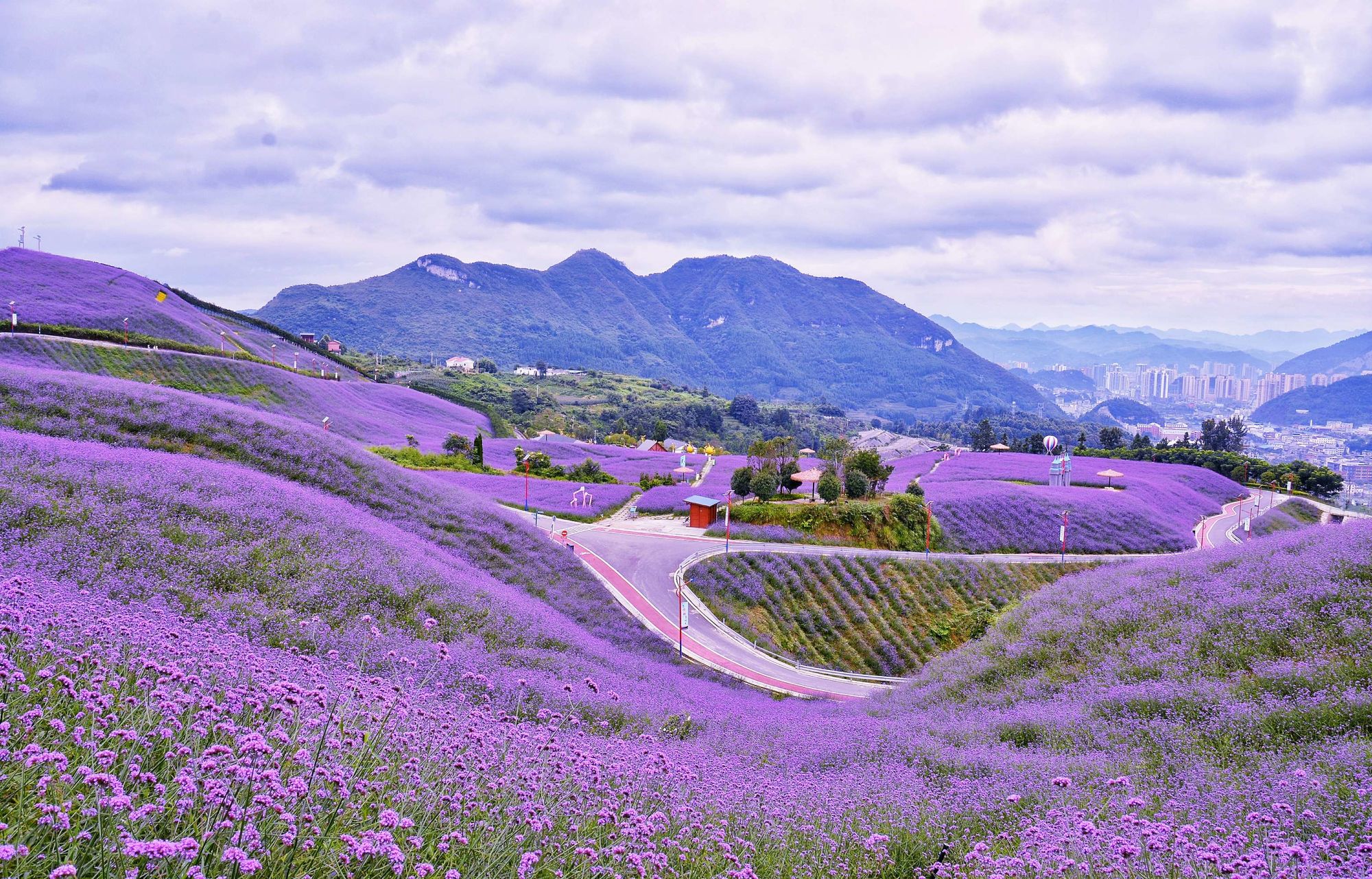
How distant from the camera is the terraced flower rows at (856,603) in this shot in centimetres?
2497

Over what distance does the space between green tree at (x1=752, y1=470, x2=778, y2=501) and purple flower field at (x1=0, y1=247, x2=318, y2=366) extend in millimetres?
51763

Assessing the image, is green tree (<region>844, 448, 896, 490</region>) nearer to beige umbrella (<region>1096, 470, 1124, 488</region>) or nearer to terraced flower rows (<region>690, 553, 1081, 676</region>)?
terraced flower rows (<region>690, 553, 1081, 676</region>)

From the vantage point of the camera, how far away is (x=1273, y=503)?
175 ft

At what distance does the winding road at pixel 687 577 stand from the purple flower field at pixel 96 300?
46391 millimetres

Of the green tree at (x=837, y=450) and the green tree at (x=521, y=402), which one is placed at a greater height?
the green tree at (x=521, y=402)

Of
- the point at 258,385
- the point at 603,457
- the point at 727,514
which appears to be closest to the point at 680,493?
the point at 727,514

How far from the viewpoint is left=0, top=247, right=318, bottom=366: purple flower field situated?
57.7m

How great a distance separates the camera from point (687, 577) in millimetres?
27750

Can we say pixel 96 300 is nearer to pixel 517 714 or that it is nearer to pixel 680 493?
pixel 680 493

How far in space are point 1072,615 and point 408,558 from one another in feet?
45.9

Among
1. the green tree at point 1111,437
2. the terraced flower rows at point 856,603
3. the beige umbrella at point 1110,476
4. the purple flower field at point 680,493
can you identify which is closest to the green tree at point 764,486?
the purple flower field at point 680,493

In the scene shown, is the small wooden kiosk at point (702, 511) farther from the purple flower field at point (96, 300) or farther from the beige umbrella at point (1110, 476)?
the purple flower field at point (96, 300)

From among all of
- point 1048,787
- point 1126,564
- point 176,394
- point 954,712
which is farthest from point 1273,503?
point 176,394

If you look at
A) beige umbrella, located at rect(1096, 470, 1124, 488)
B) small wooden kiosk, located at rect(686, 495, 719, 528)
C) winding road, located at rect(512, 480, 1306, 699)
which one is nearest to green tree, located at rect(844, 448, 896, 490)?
winding road, located at rect(512, 480, 1306, 699)
